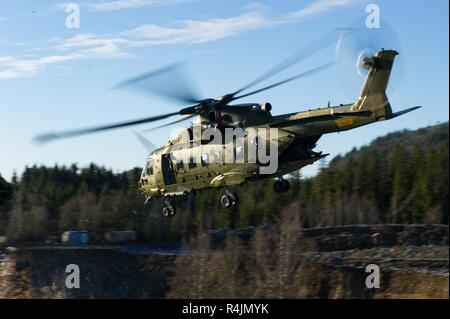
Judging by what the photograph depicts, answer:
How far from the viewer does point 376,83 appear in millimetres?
30781

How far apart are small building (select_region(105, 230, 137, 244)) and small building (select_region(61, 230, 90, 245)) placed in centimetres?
238

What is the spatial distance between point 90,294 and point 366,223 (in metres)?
43.1

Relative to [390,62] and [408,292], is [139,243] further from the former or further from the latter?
[390,62]

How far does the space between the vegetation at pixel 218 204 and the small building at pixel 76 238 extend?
54.0 inches

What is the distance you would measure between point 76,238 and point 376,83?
212ft

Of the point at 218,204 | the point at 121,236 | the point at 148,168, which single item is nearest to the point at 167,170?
the point at 148,168

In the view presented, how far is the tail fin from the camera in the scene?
30.6 metres

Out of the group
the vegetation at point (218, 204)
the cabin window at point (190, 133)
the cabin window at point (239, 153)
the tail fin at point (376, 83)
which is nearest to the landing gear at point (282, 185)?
the cabin window at point (239, 153)

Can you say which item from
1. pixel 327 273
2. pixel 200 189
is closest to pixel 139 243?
pixel 327 273

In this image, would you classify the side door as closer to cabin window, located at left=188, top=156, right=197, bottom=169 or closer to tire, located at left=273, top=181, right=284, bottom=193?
cabin window, located at left=188, top=156, right=197, bottom=169

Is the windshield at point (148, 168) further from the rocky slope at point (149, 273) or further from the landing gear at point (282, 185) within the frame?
the rocky slope at point (149, 273)

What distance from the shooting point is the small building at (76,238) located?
90.1 metres

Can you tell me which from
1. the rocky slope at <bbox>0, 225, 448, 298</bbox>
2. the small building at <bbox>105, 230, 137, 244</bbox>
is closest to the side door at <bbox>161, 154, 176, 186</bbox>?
the rocky slope at <bbox>0, 225, 448, 298</bbox>
